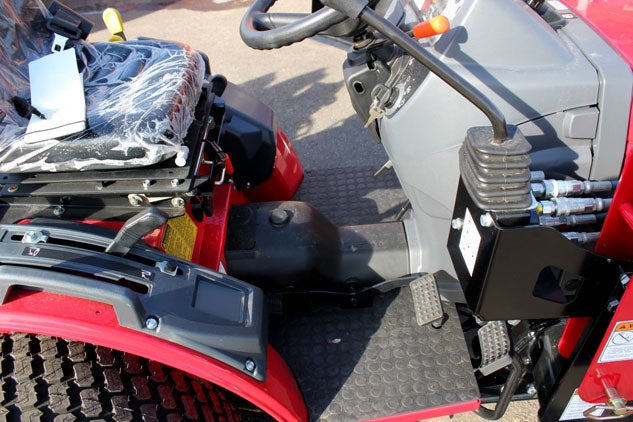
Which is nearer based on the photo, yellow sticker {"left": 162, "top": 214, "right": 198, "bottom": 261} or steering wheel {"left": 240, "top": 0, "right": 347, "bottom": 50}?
steering wheel {"left": 240, "top": 0, "right": 347, "bottom": 50}

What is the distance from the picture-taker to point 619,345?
1091mm

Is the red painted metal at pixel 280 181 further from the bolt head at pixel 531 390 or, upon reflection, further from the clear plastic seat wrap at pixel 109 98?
the bolt head at pixel 531 390

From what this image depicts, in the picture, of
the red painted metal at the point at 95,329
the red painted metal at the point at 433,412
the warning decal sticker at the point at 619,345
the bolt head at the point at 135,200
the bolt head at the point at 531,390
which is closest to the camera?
the red painted metal at the point at 95,329

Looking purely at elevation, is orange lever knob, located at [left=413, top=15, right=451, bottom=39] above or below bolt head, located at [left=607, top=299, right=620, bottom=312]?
above

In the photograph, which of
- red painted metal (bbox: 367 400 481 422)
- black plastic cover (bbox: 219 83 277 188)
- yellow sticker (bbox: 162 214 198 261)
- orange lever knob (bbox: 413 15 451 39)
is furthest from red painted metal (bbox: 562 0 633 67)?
yellow sticker (bbox: 162 214 198 261)

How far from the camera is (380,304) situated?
61.7 inches

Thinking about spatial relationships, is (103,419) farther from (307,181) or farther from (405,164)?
(307,181)

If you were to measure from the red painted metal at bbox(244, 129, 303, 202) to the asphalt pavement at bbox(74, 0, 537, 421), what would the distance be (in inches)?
8.1

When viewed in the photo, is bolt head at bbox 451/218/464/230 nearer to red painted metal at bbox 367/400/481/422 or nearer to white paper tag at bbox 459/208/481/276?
white paper tag at bbox 459/208/481/276

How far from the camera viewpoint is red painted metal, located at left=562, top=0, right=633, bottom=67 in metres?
1.28

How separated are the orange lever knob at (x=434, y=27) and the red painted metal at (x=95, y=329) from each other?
2.59ft

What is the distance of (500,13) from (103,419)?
122cm

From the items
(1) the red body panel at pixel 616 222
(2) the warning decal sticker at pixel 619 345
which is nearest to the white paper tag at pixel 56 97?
(1) the red body panel at pixel 616 222

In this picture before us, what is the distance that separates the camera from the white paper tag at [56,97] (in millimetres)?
1128
